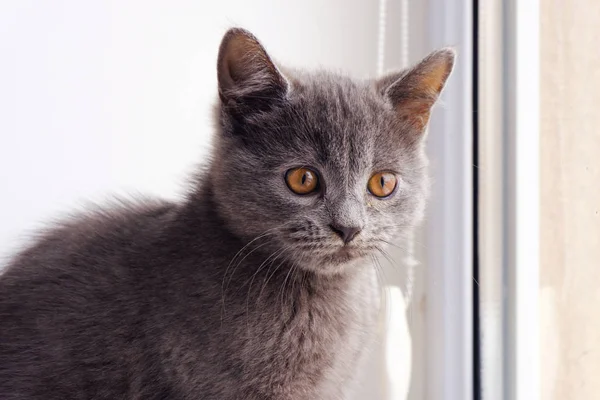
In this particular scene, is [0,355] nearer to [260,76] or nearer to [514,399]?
[260,76]

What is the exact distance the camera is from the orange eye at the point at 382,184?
1.01 metres

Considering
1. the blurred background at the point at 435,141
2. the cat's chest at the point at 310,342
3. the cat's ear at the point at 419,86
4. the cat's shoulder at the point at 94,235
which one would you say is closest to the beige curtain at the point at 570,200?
the blurred background at the point at 435,141

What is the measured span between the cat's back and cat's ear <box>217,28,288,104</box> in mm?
256

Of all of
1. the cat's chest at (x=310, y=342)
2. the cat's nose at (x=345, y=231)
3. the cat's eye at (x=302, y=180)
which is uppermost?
the cat's eye at (x=302, y=180)

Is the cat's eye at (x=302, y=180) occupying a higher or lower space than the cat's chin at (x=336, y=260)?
higher

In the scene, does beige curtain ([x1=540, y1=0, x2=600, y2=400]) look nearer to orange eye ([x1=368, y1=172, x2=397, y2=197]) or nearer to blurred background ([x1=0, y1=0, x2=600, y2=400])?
blurred background ([x1=0, y1=0, x2=600, y2=400])

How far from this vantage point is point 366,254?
0.97 meters

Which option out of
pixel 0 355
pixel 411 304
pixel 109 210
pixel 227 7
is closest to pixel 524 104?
pixel 411 304

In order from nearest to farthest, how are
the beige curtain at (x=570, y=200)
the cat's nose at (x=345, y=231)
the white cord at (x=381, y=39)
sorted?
the cat's nose at (x=345, y=231), the beige curtain at (x=570, y=200), the white cord at (x=381, y=39)

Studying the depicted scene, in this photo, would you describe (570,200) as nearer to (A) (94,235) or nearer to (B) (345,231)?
(B) (345,231)

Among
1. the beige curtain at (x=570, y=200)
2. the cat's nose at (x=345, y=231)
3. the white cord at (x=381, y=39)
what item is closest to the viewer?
the cat's nose at (x=345, y=231)

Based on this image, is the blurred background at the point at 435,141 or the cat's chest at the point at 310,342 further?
the blurred background at the point at 435,141

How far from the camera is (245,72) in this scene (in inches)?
37.9

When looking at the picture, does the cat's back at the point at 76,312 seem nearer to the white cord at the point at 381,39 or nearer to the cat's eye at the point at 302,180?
the cat's eye at the point at 302,180
